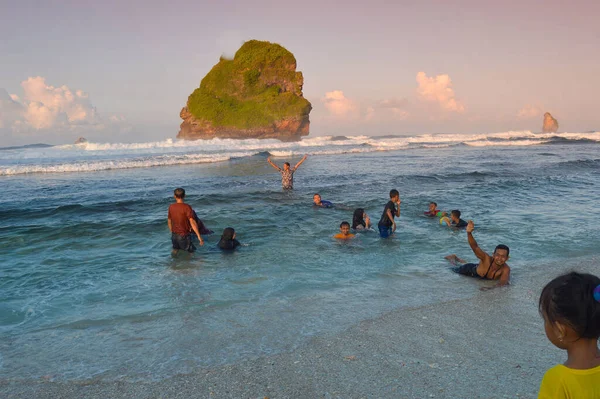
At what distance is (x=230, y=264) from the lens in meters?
8.77

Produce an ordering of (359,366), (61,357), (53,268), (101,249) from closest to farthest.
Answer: (359,366) → (61,357) → (53,268) → (101,249)

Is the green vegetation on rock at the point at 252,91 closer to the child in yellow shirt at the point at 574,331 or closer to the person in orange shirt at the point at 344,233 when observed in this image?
the person in orange shirt at the point at 344,233

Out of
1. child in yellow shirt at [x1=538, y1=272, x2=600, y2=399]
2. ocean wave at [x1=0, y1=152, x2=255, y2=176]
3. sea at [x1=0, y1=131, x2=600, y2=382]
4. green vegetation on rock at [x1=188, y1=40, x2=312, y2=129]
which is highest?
green vegetation on rock at [x1=188, y1=40, x2=312, y2=129]

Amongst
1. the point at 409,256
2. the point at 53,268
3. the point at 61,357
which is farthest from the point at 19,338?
the point at 409,256

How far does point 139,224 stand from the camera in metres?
12.6

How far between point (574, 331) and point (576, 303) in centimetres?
17

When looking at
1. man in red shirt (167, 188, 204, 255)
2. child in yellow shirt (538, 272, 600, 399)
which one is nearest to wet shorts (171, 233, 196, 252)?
man in red shirt (167, 188, 204, 255)

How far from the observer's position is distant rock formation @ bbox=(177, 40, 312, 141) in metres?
→ 81.4

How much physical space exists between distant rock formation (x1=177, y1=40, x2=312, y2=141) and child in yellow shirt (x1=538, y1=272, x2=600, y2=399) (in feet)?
253

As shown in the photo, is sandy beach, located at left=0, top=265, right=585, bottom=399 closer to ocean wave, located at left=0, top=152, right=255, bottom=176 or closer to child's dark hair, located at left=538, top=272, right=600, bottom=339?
child's dark hair, located at left=538, top=272, right=600, bottom=339

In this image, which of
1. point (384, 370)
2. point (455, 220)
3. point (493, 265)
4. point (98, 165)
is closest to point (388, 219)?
point (455, 220)

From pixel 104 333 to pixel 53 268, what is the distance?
421cm

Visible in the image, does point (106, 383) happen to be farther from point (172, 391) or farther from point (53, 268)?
point (53, 268)

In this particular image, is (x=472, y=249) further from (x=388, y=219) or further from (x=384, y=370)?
(x=384, y=370)
